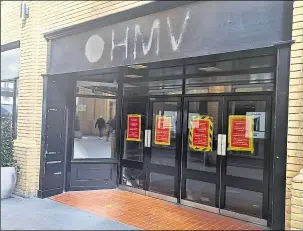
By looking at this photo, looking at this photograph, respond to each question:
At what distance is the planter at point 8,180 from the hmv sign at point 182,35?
7.30 ft

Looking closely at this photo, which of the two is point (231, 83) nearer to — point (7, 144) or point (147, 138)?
point (147, 138)

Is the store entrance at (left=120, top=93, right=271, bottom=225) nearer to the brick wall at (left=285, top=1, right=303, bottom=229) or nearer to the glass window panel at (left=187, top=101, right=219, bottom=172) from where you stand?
the glass window panel at (left=187, top=101, right=219, bottom=172)

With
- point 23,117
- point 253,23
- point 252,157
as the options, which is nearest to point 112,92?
point 23,117

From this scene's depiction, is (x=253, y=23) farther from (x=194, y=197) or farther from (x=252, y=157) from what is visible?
(x=194, y=197)

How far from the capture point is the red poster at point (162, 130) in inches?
260

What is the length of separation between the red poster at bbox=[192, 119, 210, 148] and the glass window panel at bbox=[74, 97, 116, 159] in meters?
1.99

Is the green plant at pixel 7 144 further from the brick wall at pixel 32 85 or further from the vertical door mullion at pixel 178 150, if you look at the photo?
the vertical door mullion at pixel 178 150

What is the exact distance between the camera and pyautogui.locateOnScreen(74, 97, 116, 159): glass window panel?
714 cm

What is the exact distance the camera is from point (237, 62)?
5.61 metres

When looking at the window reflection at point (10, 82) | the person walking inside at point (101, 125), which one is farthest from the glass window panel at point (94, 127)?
the window reflection at point (10, 82)

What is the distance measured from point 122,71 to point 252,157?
3160 millimetres

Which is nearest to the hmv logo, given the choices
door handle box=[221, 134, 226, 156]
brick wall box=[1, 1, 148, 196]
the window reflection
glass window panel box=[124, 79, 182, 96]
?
brick wall box=[1, 1, 148, 196]

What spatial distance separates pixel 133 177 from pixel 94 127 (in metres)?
1.36

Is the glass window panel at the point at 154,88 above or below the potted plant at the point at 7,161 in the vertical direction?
above
